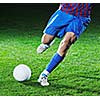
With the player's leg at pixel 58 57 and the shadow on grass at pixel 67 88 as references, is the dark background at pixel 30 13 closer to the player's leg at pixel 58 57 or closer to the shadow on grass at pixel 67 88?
the player's leg at pixel 58 57

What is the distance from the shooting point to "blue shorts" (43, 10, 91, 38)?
3.22 m

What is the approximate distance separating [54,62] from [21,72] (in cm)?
20

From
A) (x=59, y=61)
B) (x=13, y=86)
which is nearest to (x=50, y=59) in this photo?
(x=59, y=61)

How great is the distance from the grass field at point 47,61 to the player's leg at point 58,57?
25 millimetres

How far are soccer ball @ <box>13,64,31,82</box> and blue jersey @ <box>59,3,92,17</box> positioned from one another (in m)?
0.40

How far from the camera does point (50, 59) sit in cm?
327

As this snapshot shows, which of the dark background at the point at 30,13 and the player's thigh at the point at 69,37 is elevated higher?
the dark background at the point at 30,13

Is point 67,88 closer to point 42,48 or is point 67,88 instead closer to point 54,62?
point 54,62

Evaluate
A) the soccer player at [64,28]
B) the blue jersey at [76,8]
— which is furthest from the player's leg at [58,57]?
the blue jersey at [76,8]

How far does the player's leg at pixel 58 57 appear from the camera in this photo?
324 cm

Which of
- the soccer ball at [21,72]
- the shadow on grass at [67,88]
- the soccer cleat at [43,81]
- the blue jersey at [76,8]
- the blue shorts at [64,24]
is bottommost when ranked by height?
the shadow on grass at [67,88]
